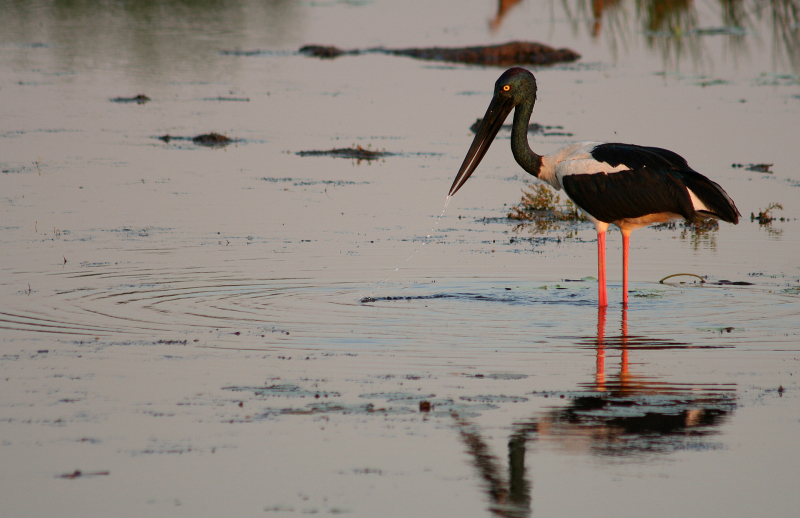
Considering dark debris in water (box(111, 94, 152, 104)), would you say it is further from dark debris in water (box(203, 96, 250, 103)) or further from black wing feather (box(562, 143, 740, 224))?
black wing feather (box(562, 143, 740, 224))

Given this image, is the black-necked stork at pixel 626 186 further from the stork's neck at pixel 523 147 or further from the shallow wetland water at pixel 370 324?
the shallow wetland water at pixel 370 324

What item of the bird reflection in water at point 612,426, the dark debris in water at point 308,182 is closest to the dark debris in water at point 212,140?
the dark debris in water at point 308,182

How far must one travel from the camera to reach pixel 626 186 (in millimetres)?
8578

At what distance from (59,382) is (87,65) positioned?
19551 mm

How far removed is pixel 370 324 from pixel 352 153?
25.0 feet

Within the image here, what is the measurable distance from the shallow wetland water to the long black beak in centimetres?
72

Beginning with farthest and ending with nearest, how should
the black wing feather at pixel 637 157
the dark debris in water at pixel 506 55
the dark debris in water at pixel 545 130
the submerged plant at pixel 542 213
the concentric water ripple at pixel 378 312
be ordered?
the dark debris in water at pixel 506 55 → the dark debris in water at pixel 545 130 → the submerged plant at pixel 542 213 → the black wing feather at pixel 637 157 → the concentric water ripple at pixel 378 312

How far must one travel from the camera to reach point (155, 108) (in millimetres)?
18734

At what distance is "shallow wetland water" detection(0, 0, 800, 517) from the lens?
4789 mm

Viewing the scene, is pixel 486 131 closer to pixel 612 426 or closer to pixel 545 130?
pixel 612 426

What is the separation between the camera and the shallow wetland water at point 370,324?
4.79 m

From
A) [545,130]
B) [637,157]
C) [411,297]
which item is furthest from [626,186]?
[545,130]

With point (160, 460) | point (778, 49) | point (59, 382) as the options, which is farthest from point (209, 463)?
point (778, 49)

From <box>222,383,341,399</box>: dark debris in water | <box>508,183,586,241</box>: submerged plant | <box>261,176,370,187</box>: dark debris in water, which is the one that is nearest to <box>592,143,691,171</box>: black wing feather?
<box>508,183,586,241</box>: submerged plant
